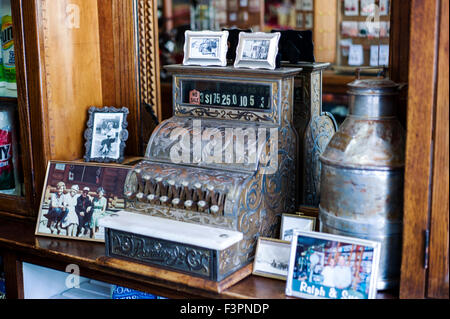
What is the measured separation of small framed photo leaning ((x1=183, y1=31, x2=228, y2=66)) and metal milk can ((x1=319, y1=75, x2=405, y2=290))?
57 centimetres

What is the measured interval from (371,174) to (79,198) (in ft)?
4.29

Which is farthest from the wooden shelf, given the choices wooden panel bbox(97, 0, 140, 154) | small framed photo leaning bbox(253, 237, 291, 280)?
wooden panel bbox(97, 0, 140, 154)

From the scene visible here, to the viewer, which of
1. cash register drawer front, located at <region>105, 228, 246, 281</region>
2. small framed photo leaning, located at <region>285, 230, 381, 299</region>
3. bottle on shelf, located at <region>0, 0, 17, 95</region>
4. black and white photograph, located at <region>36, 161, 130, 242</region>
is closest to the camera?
small framed photo leaning, located at <region>285, 230, 381, 299</region>

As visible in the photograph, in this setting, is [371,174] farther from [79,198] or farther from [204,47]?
[79,198]

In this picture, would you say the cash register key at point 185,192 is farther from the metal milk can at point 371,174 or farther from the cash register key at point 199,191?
the metal milk can at point 371,174

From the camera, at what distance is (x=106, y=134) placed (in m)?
2.75

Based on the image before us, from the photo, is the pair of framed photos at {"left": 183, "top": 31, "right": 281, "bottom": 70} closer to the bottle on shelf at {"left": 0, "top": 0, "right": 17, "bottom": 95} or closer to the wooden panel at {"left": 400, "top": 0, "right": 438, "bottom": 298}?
the wooden panel at {"left": 400, "top": 0, "right": 438, "bottom": 298}

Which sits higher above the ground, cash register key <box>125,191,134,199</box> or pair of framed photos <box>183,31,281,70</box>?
pair of framed photos <box>183,31,281,70</box>

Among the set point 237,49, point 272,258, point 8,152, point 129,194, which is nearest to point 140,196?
point 129,194

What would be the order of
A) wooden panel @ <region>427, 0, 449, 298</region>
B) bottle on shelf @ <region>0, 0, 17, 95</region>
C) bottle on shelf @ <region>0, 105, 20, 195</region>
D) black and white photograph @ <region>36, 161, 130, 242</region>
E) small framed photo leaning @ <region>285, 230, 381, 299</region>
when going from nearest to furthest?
1. wooden panel @ <region>427, 0, 449, 298</region>
2. small framed photo leaning @ <region>285, 230, 381, 299</region>
3. black and white photograph @ <region>36, 161, 130, 242</region>
4. bottle on shelf @ <region>0, 0, 17, 95</region>
5. bottle on shelf @ <region>0, 105, 20, 195</region>

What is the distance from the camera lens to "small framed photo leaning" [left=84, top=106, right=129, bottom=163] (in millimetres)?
2711
